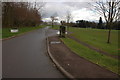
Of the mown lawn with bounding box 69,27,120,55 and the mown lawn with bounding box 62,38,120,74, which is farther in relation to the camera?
the mown lawn with bounding box 69,27,120,55

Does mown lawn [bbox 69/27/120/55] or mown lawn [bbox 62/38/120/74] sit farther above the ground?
mown lawn [bbox 69/27/120/55]

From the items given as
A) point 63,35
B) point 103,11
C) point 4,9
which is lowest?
point 63,35

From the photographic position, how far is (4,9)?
27219 mm

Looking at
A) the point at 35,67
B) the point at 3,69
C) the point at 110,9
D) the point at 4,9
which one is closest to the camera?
the point at 3,69

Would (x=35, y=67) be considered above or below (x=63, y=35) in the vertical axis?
below

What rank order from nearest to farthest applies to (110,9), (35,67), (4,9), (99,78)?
(99,78) → (35,67) → (110,9) → (4,9)

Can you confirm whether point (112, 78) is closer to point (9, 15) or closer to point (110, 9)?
point (110, 9)

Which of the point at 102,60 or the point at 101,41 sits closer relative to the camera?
the point at 102,60

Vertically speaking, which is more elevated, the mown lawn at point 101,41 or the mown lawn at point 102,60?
the mown lawn at point 101,41

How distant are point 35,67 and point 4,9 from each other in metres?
26.7

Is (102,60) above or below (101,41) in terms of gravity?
below

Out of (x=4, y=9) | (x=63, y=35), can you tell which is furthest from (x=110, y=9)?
(x=4, y=9)

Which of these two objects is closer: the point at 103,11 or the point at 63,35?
the point at 103,11

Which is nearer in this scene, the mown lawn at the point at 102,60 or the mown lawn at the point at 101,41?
the mown lawn at the point at 102,60
